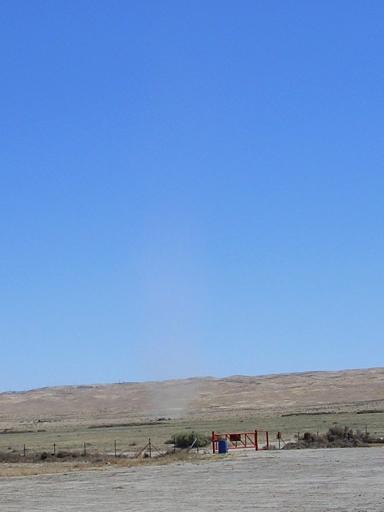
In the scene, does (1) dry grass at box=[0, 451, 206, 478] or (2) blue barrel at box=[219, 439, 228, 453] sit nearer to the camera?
(1) dry grass at box=[0, 451, 206, 478]

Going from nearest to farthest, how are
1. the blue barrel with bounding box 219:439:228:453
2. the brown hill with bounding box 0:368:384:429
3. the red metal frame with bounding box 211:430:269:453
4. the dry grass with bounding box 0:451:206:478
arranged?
1. the dry grass with bounding box 0:451:206:478
2. the blue barrel with bounding box 219:439:228:453
3. the red metal frame with bounding box 211:430:269:453
4. the brown hill with bounding box 0:368:384:429

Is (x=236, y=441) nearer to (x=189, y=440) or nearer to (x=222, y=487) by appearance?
(x=189, y=440)

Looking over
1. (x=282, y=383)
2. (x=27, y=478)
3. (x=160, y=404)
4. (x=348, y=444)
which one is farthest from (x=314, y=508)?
(x=282, y=383)

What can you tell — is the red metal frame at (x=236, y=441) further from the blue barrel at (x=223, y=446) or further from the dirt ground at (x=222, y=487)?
the dirt ground at (x=222, y=487)

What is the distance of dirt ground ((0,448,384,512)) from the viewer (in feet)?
87.9

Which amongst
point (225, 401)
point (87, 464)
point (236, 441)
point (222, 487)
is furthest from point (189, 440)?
point (225, 401)

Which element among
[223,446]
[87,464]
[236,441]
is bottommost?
[87,464]

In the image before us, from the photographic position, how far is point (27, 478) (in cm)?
4016

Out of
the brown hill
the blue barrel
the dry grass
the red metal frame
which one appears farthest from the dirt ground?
the brown hill

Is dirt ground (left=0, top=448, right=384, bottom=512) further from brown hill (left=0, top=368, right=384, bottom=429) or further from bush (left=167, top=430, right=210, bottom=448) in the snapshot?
brown hill (left=0, top=368, right=384, bottom=429)

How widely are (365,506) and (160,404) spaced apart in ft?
535

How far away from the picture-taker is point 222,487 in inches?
1273

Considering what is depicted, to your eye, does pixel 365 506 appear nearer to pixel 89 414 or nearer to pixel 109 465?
pixel 109 465

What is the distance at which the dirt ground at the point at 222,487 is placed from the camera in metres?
26.8
